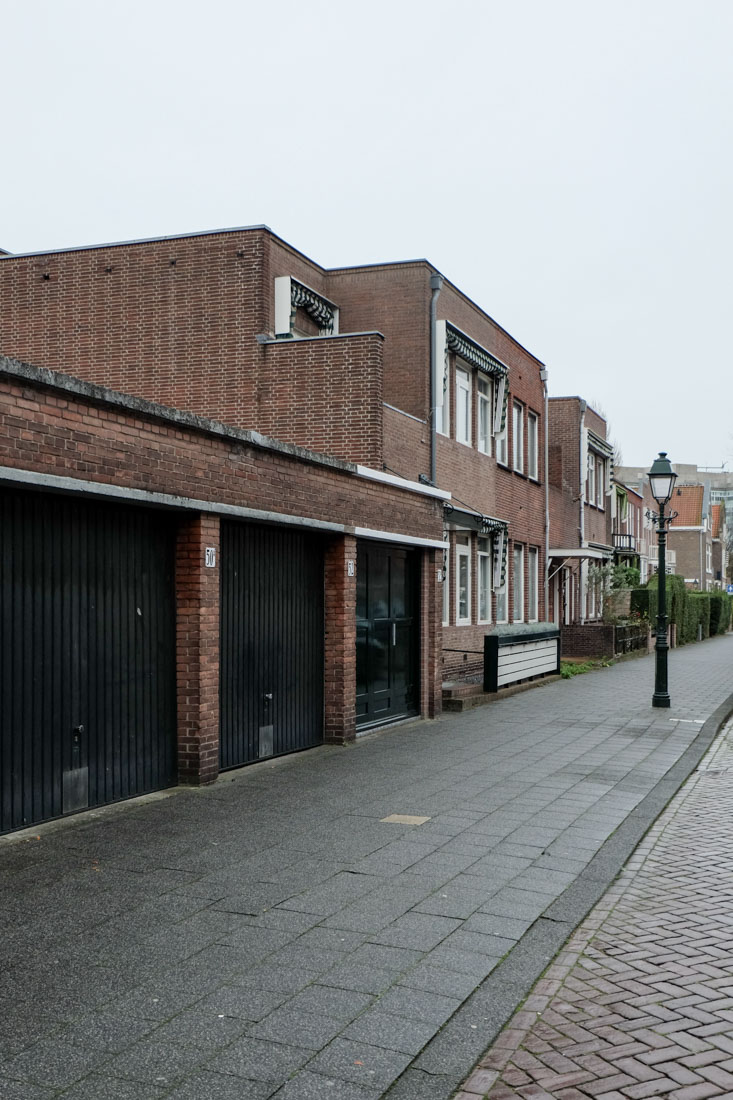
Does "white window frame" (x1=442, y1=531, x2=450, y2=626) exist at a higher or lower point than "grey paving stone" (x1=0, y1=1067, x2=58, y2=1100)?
higher

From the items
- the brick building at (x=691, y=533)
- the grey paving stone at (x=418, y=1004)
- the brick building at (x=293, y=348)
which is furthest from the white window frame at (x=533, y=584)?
the brick building at (x=691, y=533)

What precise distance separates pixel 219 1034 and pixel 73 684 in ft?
14.0

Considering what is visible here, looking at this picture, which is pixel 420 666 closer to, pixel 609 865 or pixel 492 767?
pixel 492 767

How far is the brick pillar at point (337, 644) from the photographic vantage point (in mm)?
12133

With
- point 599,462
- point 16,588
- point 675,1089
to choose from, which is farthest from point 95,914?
point 599,462

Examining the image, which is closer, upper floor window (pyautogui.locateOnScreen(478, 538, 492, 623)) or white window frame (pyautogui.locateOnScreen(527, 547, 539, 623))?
upper floor window (pyautogui.locateOnScreen(478, 538, 492, 623))

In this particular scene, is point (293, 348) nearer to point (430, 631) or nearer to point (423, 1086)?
point (430, 631)

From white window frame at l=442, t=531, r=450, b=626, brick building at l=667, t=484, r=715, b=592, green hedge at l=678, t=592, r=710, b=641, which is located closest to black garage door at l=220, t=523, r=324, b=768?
white window frame at l=442, t=531, r=450, b=626

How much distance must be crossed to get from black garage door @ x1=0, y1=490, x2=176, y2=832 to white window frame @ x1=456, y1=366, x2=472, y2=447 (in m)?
11.7

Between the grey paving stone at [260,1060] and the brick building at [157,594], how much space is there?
376 cm

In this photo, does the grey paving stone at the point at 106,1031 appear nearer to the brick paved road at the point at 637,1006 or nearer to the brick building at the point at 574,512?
the brick paved road at the point at 637,1006

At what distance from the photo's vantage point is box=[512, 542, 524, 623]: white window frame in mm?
24869

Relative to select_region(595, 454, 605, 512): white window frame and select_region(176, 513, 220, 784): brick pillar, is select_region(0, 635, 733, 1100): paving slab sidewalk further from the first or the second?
select_region(595, 454, 605, 512): white window frame

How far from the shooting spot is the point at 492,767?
1081 cm
